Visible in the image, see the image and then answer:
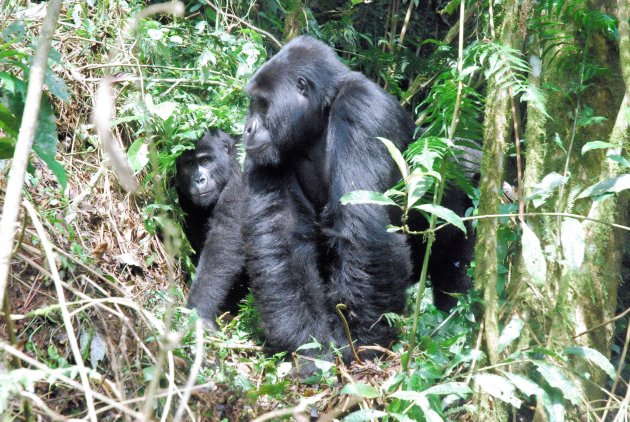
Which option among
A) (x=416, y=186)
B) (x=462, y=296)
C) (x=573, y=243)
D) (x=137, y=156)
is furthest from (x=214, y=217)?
(x=573, y=243)

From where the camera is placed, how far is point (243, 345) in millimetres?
4426

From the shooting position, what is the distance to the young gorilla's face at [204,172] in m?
5.30

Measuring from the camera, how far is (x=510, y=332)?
274 cm

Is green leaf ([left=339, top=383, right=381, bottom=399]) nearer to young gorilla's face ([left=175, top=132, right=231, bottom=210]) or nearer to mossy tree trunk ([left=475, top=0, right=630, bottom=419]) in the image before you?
mossy tree trunk ([left=475, top=0, right=630, bottom=419])

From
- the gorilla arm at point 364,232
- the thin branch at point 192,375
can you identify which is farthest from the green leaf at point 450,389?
the gorilla arm at point 364,232

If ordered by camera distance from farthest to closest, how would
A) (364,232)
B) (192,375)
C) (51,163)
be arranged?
1. (364,232)
2. (51,163)
3. (192,375)

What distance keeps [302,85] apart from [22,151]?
2.93 m

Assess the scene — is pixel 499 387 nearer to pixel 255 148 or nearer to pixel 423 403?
pixel 423 403

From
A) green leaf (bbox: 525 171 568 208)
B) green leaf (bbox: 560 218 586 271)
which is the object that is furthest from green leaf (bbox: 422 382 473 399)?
green leaf (bbox: 525 171 568 208)

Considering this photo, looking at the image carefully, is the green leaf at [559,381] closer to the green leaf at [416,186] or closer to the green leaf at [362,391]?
the green leaf at [362,391]

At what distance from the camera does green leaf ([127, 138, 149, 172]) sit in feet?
16.1

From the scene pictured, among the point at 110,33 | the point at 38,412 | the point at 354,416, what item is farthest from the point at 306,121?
the point at 38,412

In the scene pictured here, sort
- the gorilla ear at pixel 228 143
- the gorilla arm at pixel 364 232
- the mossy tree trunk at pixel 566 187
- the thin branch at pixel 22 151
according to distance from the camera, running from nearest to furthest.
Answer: the thin branch at pixel 22 151 < the mossy tree trunk at pixel 566 187 < the gorilla arm at pixel 364 232 < the gorilla ear at pixel 228 143

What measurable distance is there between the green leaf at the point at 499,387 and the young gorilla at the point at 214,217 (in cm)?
257
